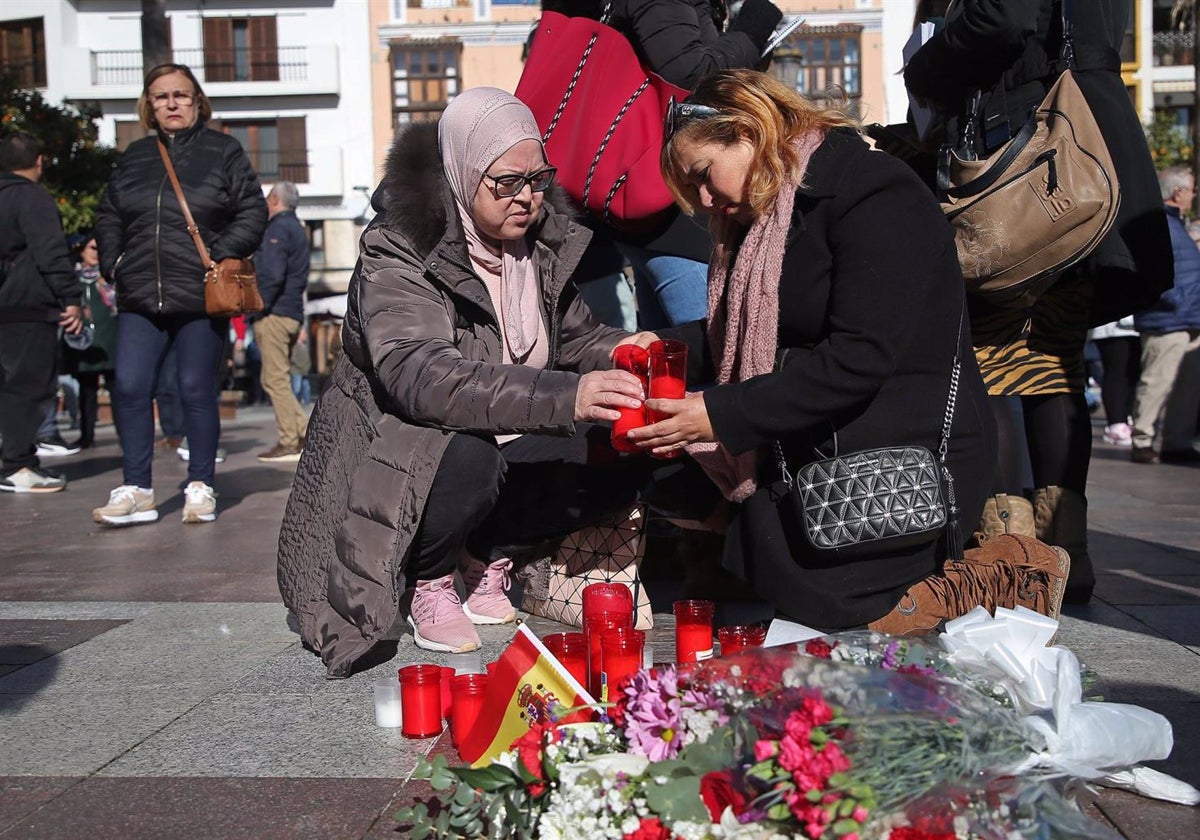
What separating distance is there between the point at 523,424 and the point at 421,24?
3606 centimetres

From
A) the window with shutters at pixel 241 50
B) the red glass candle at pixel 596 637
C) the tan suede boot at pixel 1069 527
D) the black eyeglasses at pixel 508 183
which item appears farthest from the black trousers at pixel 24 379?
the window with shutters at pixel 241 50

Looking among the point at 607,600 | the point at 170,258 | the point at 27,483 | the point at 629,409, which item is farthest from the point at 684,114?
the point at 27,483

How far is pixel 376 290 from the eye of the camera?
3.32 meters

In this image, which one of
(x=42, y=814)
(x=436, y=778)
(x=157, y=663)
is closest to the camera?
(x=436, y=778)

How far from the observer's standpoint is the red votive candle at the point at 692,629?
2.99 metres

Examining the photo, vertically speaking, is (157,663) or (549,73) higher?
(549,73)

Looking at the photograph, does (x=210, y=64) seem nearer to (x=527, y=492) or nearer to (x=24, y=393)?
(x=24, y=393)

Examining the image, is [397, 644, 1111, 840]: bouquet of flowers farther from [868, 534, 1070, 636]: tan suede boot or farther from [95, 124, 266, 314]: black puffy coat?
[95, 124, 266, 314]: black puffy coat

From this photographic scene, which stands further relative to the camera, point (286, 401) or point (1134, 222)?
point (286, 401)

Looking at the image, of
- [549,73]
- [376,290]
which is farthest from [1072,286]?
[376,290]

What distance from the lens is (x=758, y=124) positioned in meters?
2.87

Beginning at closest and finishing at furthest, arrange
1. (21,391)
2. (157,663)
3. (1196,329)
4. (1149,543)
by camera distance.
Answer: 1. (157,663)
2. (1149,543)
3. (21,391)
4. (1196,329)

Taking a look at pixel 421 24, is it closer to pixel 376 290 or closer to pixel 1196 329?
pixel 1196 329

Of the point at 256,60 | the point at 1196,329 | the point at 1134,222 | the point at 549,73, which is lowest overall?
the point at 1196,329
